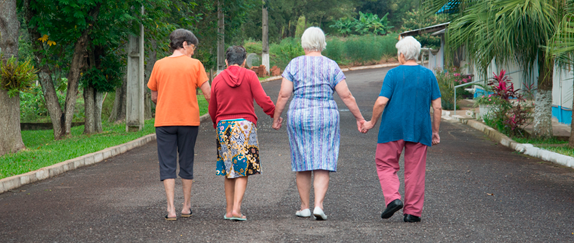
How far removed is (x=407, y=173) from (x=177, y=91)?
7.62 ft

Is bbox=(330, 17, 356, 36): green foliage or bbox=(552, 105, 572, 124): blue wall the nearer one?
bbox=(552, 105, 572, 124): blue wall

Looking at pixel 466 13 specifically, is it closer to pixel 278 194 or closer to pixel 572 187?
pixel 572 187

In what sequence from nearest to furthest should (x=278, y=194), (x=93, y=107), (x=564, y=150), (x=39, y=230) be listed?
(x=39, y=230), (x=278, y=194), (x=564, y=150), (x=93, y=107)

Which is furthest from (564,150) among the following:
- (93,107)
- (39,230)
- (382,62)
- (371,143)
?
(382,62)

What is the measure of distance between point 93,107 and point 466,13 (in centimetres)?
913

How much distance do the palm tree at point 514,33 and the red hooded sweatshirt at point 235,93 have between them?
21.5 feet

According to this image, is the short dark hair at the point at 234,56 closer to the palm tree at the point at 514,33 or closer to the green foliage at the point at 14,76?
the green foliage at the point at 14,76

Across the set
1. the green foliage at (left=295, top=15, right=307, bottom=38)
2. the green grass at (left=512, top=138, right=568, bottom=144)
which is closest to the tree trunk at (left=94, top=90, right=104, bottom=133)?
the green grass at (left=512, top=138, right=568, bottom=144)

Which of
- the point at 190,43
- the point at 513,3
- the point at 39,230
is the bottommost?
the point at 39,230

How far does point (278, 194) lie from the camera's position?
669 centimetres

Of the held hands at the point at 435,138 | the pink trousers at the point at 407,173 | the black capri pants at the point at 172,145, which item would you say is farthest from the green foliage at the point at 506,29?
the black capri pants at the point at 172,145

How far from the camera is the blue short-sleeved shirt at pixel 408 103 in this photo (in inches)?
210

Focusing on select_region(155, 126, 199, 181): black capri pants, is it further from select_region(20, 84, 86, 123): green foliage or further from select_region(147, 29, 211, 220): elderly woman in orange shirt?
select_region(20, 84, 86, 123): green foliage

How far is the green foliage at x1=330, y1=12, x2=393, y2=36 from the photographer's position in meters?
57.9
